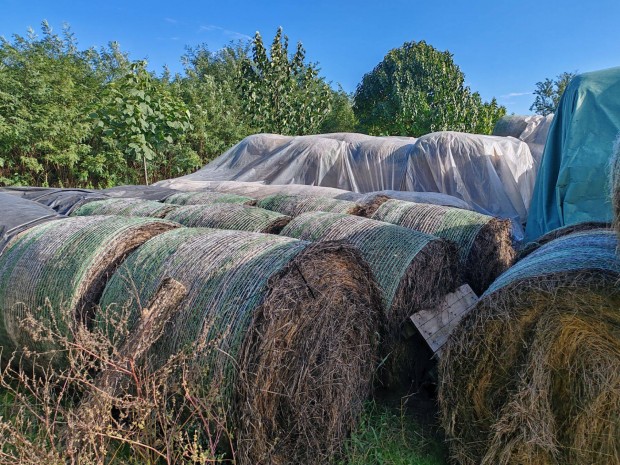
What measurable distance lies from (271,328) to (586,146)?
6.39 metres

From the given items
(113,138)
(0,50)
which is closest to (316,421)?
(113,138)

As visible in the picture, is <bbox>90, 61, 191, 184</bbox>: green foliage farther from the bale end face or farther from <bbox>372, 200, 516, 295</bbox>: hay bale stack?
the bale end face

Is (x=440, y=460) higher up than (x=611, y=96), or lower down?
lower down

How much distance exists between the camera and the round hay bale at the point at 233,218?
504 cm

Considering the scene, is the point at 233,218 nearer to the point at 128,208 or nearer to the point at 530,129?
the point at 128,208

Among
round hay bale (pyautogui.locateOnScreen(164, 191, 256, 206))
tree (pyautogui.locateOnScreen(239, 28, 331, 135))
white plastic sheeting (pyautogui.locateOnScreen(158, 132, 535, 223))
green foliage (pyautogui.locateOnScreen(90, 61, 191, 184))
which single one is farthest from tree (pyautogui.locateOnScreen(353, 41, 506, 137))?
round hay bale (pyautogui.locateOnScreen(164, 191, 256, 206))

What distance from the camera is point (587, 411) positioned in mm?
2539

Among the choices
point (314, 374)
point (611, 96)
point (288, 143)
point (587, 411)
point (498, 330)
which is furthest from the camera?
point (288, 143)

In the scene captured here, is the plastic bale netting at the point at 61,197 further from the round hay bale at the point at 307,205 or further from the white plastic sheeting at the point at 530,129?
the white plastic sheeting at the point at 530,129

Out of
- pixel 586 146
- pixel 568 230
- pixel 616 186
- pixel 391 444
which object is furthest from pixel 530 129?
pixel 391 444

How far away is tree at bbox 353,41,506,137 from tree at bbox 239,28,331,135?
20.6 ft

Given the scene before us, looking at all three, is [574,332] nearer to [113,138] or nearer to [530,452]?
[530,452]

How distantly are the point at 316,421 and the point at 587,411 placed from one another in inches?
60.3

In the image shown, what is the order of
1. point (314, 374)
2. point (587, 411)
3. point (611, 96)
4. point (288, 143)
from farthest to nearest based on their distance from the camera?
1. point (288, 143)
2. point (611, 96)
3. point (314, 374)
4. point (587, 411)
